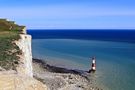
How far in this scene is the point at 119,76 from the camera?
43406 millimetres

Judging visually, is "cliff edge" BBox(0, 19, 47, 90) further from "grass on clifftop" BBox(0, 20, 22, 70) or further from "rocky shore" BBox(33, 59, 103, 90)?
"rocky shore" BBox(33, 59, 103, 90)

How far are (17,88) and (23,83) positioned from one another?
19cm

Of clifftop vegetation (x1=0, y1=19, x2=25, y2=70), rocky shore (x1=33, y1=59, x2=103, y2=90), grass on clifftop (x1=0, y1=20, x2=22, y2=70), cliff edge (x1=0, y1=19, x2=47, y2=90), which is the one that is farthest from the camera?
rocky shore (x1=33, y1=59, x2=103, y2=90)

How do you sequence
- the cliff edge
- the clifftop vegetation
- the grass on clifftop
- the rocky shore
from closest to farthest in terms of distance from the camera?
the cliff edge → the clifftop vegetation → the grass on clifftop → the rocky shore

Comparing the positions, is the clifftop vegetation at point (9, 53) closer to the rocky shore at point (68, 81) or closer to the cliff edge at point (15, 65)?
the cliff edge at point (15, 65)

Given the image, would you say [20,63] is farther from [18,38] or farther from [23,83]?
[23,83]

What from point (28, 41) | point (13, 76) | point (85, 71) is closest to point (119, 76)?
point (85, 71)

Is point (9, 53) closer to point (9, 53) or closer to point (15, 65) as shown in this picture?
point (9, 53)

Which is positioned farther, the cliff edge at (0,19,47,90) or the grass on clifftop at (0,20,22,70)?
the grass on clifftop at (0,20,22,70)

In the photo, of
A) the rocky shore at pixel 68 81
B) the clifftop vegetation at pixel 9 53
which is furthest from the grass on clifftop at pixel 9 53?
the rocky shore at pixel 68 81

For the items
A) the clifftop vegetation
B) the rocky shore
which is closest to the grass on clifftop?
the clifftop vegetation

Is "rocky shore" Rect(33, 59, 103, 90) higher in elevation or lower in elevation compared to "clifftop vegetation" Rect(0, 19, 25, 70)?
lower

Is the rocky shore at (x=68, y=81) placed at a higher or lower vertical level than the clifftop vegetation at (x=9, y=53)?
lower

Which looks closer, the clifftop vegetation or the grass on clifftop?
the clifftop vegetation
